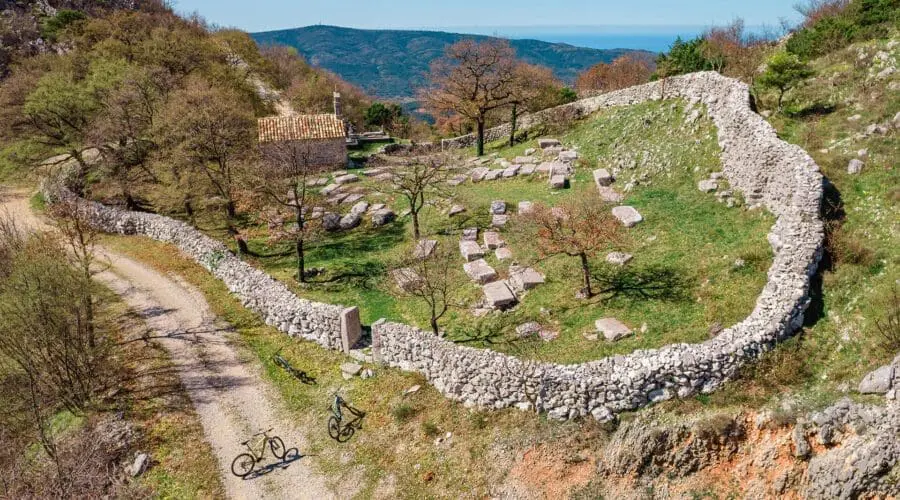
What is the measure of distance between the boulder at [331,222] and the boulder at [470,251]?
9257 mm

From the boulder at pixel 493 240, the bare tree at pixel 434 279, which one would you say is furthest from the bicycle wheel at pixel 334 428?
the boulder at pixel 493 240

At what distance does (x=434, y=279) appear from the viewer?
851 inches

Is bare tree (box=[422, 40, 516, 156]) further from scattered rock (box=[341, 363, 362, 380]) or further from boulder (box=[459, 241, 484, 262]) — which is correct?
scattered rock (box=[341, 363, 362, 380])

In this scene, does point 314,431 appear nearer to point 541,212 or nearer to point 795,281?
point 541,212

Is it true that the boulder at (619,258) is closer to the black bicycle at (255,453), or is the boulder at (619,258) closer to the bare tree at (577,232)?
the bare tree at (577,232)

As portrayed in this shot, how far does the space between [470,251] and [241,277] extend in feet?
36.0

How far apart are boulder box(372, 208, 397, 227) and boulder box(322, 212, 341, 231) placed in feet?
7.14

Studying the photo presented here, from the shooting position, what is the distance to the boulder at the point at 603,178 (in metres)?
28.5

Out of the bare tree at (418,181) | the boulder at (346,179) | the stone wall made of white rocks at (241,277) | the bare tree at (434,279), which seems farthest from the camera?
the boulder at (346,179)

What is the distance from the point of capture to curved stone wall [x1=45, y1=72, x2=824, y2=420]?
14.4 metres

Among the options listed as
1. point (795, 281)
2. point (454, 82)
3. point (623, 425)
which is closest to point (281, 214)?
point (454, 82)

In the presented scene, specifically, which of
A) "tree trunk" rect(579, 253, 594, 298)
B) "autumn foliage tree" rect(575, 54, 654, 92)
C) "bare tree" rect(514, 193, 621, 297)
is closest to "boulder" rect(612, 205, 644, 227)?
"bare tree" rect(514, 193, 621, 297)

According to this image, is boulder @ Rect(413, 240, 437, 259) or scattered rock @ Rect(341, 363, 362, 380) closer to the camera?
scattered rock @ Rect(341, 363, 362, 380)

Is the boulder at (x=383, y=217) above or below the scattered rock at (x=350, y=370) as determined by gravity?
above
